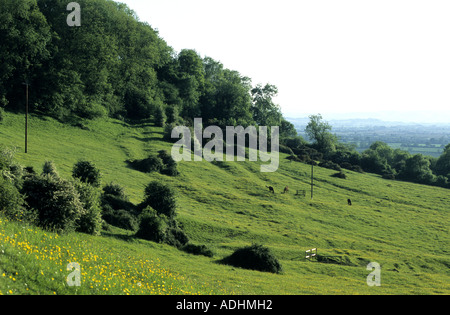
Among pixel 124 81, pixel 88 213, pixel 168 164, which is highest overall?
pixel 124 81

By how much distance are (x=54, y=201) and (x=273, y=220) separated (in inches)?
1389

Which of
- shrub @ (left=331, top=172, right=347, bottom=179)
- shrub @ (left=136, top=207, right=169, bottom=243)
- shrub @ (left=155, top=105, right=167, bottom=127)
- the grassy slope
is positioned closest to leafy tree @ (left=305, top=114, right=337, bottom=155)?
shrub @ (left=331, top=172, right=347, bottom=179)

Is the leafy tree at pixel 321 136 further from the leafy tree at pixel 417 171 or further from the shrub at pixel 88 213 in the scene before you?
the shrub at pixel 88 213

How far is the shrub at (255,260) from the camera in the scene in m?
35.6

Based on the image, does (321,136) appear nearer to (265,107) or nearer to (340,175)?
(265,107)

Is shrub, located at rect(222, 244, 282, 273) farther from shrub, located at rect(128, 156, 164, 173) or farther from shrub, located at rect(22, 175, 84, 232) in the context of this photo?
shrub, located at rect(128, 156, 164, 173)

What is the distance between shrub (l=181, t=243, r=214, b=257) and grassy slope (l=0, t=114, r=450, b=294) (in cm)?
124

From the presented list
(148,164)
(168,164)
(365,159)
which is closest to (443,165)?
(365,159)

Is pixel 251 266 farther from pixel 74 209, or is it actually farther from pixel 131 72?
pixel 131 72

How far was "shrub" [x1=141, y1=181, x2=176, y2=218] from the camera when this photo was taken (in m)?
44.4

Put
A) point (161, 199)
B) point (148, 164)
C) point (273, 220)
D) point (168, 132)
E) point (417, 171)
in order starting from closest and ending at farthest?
1. point (161, 199)
2. point (273, 220)
3. point (148, 164)
4. point (168, 132)
5. point (417, 171)

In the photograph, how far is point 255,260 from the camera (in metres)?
36.2

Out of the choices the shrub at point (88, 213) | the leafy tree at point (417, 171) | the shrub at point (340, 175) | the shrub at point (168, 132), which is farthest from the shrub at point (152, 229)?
the leafy tree at point (417, 171)
